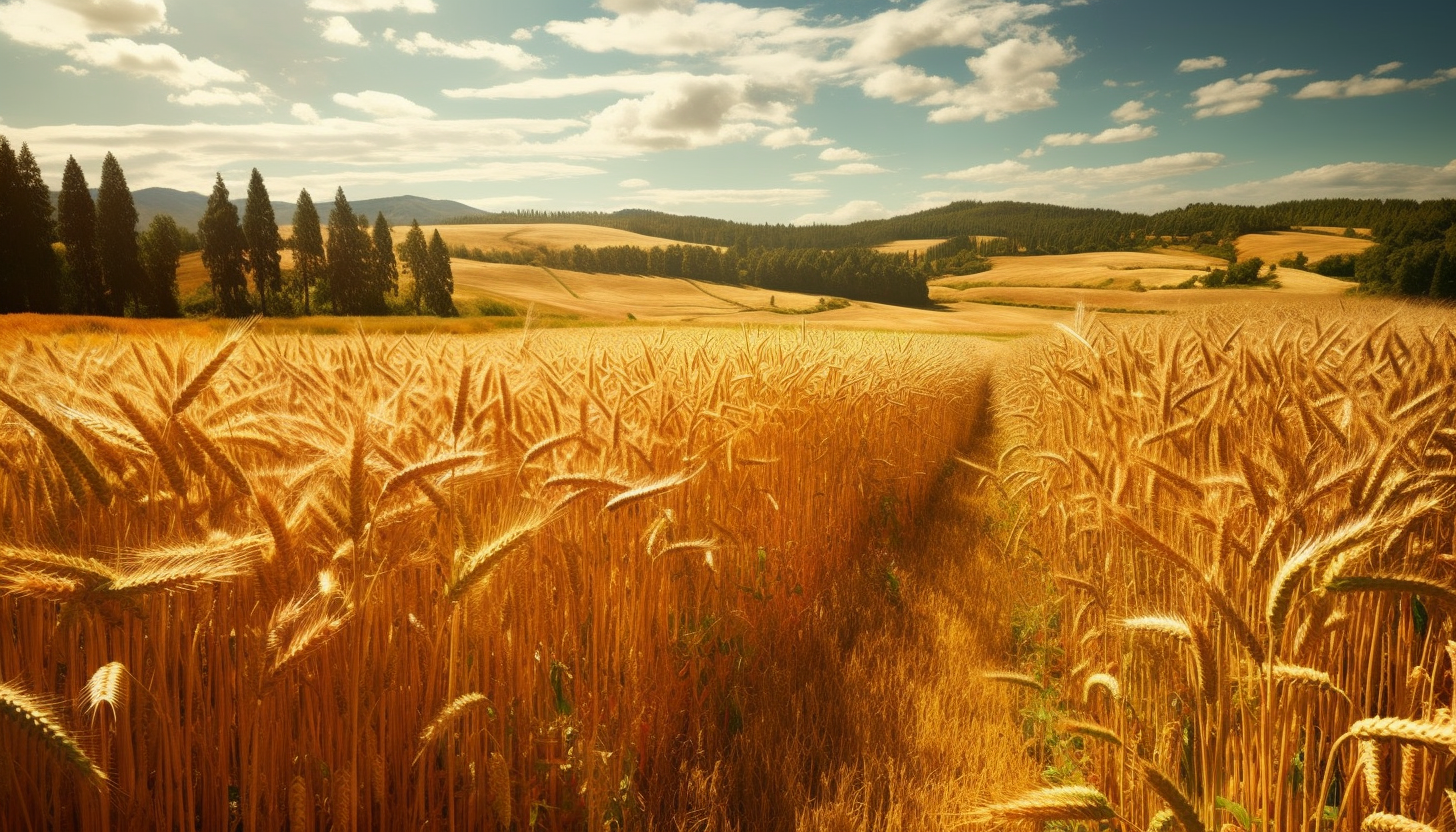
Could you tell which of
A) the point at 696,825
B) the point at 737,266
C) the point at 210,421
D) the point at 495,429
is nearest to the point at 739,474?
the point at 495,429

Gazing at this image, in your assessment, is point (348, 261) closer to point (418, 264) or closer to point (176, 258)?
A: point (418, 264)

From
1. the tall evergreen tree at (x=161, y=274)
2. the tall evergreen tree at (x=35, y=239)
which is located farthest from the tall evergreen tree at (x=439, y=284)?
the tall evergreen tree at (x=35, y=239)

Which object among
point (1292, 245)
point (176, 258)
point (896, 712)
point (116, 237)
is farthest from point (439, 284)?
point (1292, 245)

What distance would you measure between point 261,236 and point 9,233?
1783cm

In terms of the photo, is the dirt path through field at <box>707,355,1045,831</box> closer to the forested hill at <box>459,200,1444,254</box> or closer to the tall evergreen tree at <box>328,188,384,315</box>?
the forested hill at <box>459,200,1444,254</box>

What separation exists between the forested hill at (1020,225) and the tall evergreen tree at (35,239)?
64.3 metres

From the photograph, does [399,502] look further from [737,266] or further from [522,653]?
[737,266]

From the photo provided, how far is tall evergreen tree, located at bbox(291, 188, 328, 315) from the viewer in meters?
51.0

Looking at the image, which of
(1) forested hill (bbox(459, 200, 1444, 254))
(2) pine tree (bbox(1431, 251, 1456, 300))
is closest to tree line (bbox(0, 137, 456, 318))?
(1) forested hill (bbox(459, 200, 1444, 254))

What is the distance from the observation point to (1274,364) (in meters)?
3.16

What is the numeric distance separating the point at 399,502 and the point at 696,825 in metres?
1.34

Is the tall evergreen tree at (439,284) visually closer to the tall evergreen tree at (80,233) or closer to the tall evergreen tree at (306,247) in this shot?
the tall evergreen tree at (306,247)

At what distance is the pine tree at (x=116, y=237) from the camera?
40.5m

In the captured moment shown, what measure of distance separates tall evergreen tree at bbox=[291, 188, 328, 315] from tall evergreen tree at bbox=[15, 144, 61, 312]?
1601cm
